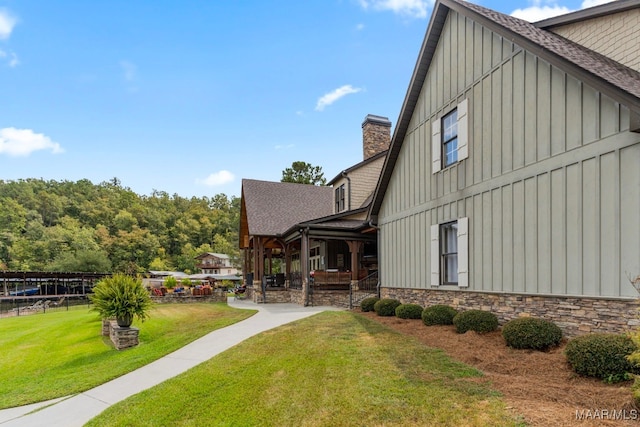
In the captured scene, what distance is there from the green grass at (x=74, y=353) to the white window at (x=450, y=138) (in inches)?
326

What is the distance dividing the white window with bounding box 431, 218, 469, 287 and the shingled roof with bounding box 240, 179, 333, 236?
11647 mm

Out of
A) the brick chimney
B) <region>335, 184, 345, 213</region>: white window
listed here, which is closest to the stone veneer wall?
<region>335, 184, 345, 213</region>: white window

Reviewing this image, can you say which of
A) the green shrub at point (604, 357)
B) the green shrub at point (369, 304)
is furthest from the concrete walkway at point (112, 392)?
the green shrub at point (604, 357)

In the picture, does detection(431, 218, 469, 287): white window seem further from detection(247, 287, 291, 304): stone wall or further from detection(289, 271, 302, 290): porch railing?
detection(247, 287, 291, 304): stone wall

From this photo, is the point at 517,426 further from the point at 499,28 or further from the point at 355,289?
the point at 355,289

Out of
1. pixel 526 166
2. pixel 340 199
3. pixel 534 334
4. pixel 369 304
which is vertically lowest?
pixel 369 304

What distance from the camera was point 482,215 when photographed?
8539mm

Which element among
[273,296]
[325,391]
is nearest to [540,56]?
[325,391]

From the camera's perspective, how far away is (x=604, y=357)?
466 cm

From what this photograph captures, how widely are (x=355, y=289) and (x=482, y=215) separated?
336 inches

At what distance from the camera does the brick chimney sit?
20.4m

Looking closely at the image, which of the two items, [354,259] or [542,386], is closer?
[542,386]

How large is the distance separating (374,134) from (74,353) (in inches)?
642

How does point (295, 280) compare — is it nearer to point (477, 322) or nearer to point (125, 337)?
point (125, 337)
